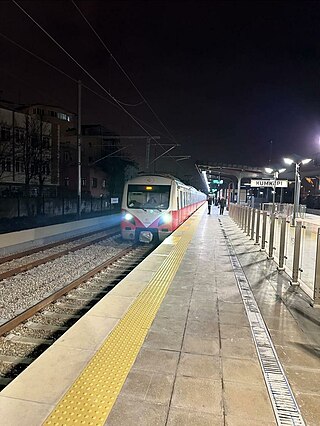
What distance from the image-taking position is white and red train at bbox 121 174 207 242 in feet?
39.0

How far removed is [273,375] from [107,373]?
1435mm

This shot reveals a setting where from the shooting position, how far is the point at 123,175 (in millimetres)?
46562

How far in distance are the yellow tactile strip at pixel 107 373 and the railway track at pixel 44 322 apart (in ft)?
4.35

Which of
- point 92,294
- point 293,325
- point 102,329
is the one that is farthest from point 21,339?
point 293,325

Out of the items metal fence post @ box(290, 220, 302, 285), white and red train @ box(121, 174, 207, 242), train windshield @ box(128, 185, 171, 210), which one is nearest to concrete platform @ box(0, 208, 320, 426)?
metal fence post @ box(290, 220, 302, 285)

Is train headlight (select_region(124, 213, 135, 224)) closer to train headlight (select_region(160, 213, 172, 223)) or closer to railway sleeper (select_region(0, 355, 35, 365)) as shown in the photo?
train headlight (select_region(160, 213, 172, 223))

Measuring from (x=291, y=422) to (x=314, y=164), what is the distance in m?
43.7

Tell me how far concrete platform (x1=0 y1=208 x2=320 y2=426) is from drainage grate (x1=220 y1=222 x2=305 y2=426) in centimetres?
5

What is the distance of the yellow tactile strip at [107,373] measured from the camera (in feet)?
7.30

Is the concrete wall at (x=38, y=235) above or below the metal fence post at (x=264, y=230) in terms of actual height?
below

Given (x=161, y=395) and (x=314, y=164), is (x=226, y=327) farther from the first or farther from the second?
(x=314, y=164)

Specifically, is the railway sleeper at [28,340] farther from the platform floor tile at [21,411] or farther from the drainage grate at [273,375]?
the drainage grate at [273,375]

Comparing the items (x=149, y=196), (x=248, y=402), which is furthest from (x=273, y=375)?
(x=149, y=196)

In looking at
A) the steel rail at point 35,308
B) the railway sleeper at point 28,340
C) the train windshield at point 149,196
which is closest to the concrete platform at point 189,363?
the railway sleeper at point 28,340
